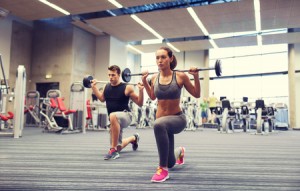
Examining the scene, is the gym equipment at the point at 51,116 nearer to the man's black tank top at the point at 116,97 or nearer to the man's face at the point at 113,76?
the man's black tank top at the point at 116,97

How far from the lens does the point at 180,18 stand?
10.5m

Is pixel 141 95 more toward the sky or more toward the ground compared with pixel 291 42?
more toward the ground

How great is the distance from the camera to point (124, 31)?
12289mm

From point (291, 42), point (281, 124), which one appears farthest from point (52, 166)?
point (291, 42)

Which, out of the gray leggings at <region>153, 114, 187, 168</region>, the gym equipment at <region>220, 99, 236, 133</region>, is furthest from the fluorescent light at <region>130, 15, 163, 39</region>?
the gray leggings at <region>153, 114, 187, 168</region>

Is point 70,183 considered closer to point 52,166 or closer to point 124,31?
point 52,166

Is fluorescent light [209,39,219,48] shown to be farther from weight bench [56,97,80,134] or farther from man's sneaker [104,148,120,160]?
man's sneaker [104,148,120,160]

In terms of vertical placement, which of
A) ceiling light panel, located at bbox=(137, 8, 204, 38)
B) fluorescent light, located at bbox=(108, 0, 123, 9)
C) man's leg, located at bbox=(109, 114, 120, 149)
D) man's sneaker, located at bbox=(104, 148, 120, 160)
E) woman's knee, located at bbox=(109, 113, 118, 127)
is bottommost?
man's sneaker, located at bbox=(104, 148, 120, 160)

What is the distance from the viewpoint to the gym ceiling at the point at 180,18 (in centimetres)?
932

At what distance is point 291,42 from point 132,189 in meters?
14.3

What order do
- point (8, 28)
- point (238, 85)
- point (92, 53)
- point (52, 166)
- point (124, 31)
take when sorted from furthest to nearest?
point (238, 85) → point (92, 53) → point (124, 31) → point (8, 28) → point (52, 166)

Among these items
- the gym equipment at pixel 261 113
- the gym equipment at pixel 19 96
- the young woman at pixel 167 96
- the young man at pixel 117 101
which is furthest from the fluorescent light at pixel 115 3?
the young woman at pixel 167 96

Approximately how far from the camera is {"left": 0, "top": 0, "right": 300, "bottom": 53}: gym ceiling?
9320 mm

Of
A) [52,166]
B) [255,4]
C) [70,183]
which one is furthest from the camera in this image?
[255,4]
